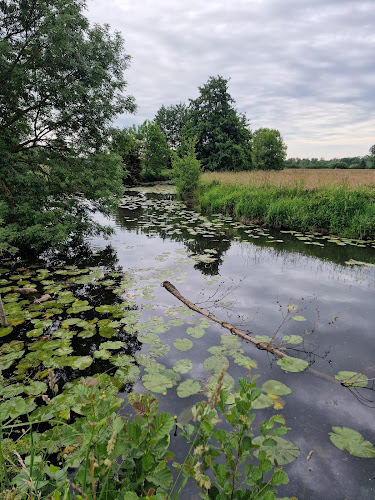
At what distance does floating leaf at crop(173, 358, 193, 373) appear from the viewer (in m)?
2.90

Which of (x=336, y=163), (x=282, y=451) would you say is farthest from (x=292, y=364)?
(x=336, y=163)

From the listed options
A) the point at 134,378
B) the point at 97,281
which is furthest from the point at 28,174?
the point at 134,378

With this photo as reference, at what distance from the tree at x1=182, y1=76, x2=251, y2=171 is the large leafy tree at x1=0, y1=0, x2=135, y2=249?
25394 mm

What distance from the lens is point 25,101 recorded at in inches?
274

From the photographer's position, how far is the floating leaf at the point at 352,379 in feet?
9.05

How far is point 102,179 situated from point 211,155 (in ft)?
89.3

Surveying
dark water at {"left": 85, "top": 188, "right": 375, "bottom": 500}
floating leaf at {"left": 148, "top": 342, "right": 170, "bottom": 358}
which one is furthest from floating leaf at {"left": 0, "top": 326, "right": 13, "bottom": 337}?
dark water at {"left": 85, "top": 188, "right": 375, "bottom": 500}

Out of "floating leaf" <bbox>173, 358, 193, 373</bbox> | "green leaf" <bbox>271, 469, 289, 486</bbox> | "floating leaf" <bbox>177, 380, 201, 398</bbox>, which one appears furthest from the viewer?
"floating leaf" <bbox>173, 358, 193, 373</bbox>

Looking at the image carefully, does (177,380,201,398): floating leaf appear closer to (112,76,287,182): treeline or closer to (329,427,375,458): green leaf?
(329,427,375,458): green leaf

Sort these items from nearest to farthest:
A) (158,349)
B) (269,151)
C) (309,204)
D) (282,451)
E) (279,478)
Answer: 1. (279,478)
2. (282,451)
3. (158,349)
4. (309,204)
5. (269,151)

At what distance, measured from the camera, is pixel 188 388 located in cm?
261

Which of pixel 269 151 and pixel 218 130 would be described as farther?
pixel 269 151

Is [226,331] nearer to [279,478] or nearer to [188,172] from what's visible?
[279,478]

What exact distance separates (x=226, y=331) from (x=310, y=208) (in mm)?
7321
